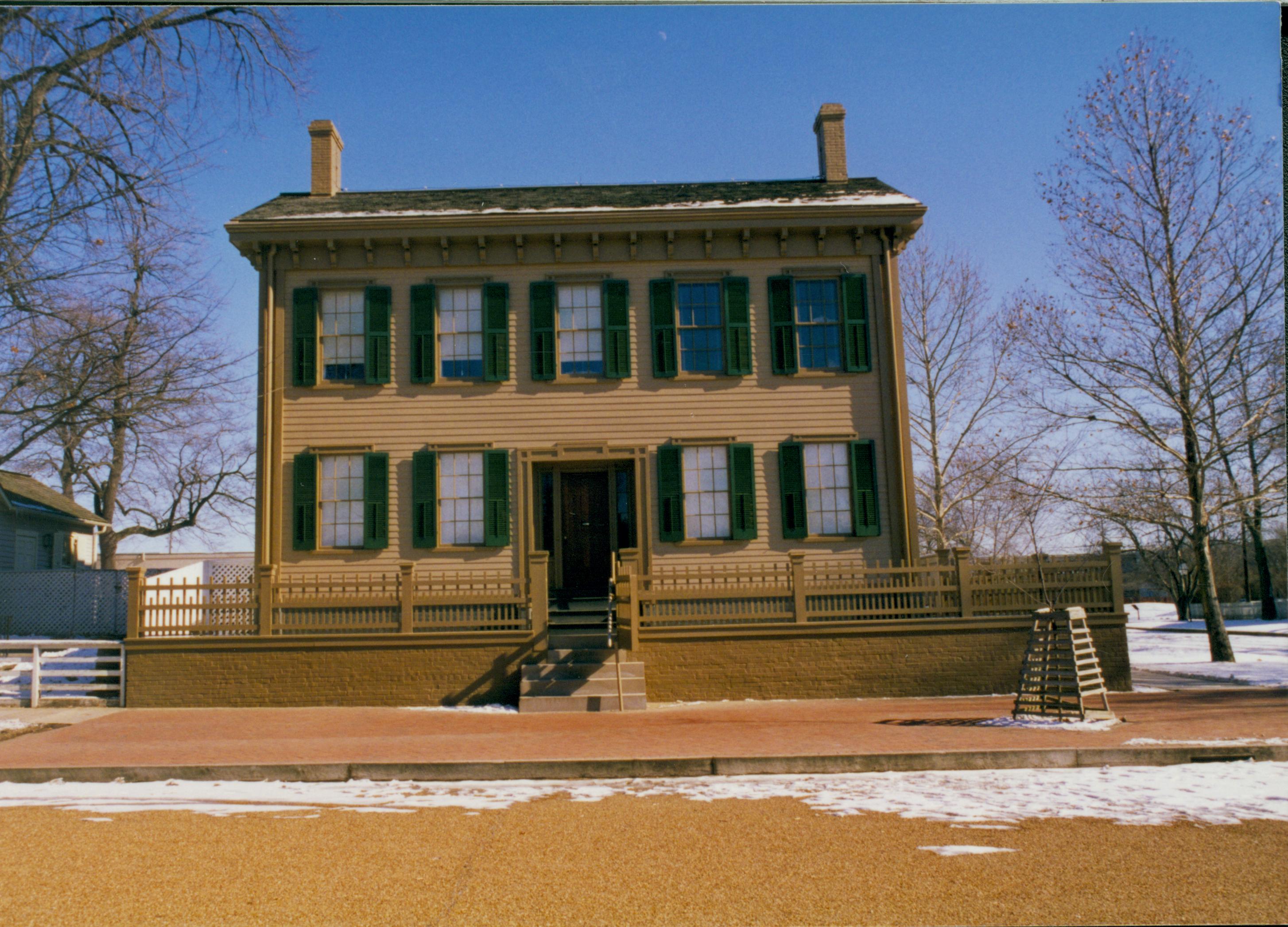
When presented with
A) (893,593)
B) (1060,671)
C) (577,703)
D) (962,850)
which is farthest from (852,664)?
(962,850)

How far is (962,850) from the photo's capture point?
538cm

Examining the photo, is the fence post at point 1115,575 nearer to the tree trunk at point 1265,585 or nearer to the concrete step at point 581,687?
the concrete step at point 581,687

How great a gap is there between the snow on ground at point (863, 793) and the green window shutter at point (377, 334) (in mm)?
8318

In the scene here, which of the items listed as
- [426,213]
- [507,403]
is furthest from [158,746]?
[426,213]

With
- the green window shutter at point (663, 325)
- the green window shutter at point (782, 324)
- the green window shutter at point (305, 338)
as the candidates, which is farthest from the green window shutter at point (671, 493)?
the green window shutter at point (305, 338)

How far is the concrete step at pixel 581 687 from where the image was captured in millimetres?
12094

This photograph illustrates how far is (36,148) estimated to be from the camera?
10.5m

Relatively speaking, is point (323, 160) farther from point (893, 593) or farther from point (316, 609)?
point (893, 593)

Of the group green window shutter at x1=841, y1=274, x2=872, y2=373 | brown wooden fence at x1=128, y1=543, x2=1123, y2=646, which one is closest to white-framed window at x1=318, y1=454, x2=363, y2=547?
brown wooden fence at x1=128, y1=543, x2=1123, y2=646

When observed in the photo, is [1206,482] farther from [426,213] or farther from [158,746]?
[158,746]

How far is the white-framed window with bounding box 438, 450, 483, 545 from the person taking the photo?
583 inches

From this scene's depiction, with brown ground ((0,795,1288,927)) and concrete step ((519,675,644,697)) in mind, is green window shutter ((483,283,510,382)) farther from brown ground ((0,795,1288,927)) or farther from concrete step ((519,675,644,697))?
brown ground ((0,795,1288,927))

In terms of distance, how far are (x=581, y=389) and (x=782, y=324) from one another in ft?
11.1

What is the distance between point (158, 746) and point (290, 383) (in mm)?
7197
